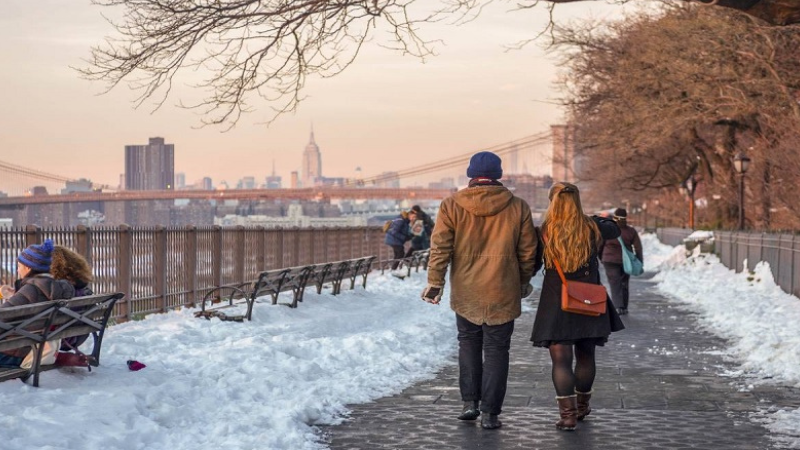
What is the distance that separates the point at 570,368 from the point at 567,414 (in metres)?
0.37

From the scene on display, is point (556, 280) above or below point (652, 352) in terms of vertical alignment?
above

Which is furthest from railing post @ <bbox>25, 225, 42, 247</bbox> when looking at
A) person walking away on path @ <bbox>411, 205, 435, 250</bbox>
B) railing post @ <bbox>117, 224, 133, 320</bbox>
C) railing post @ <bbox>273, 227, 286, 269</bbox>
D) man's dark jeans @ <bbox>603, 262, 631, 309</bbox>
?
person walking away on path @ <bbox>411, 205, 435, 250</bbox>

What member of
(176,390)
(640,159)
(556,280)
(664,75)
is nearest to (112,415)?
(176,390)

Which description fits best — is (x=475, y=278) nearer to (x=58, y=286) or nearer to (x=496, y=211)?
(x=496, y=211)

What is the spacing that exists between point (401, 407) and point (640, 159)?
141 feet

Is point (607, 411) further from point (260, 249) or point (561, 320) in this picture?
point (260, 249)

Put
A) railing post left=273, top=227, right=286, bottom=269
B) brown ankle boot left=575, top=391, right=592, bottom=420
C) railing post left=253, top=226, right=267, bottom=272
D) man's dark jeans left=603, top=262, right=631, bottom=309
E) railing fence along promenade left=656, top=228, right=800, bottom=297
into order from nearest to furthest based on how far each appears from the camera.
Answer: brown ankle boot left=575, top=391, right=592, bottom=420 < man's dark jeans left=603, top=262, right=631, bottom=309 < railing fence along promenade left=656, top=228, right=800, bottom=297 < railing post left=253, top=226, right=267, bottom=272 < railing post left=273, top=227, right=286, bottom=269

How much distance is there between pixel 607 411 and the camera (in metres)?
9.52

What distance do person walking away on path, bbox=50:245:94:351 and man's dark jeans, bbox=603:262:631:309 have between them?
1082 cm

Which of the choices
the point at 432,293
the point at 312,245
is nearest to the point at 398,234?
the point at 312,245

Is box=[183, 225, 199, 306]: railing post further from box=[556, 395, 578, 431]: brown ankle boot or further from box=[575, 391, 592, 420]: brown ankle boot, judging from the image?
box=[556, 395, 578, 431]: brown ankle boot

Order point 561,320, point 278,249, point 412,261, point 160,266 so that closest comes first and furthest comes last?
point 561,320 → point 160,266 → point 278,249 → point 412,261

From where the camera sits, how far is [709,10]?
27844 millimetres

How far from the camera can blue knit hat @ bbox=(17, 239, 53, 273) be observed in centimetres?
924
